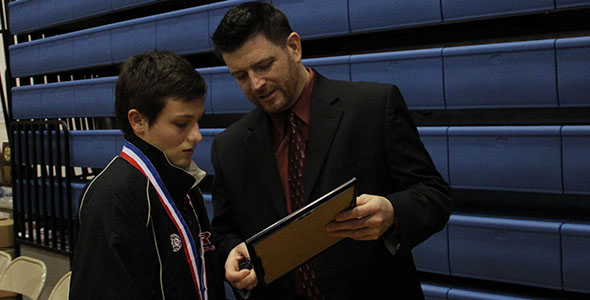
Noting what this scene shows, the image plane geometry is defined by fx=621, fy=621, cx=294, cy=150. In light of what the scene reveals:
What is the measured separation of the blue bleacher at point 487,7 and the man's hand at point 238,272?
1.41 m

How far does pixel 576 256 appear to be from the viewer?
217 cm

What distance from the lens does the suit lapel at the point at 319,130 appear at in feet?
4.66

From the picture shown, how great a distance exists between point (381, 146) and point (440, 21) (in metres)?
1.18

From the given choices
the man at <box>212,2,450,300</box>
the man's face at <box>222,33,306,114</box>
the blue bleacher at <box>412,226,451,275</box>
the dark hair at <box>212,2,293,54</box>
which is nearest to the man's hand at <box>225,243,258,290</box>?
the man at <box>212,2,450,300</box>

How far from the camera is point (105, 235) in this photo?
113cm

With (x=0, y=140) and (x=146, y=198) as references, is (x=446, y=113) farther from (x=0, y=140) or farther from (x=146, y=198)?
(x=0, y=140)

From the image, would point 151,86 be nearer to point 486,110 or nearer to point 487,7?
point 487,7

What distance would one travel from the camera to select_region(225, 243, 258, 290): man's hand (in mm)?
1337

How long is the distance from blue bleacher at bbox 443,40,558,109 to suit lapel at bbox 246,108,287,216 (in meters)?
1.12

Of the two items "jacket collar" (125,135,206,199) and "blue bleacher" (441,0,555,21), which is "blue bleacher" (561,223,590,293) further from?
"jacket collar" (125,135,206,199)

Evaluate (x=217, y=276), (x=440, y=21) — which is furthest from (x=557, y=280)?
(x=217, y=276)

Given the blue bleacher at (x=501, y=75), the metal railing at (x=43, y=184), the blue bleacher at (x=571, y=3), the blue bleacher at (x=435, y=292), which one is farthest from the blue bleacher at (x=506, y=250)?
the metal railing at (x=43, y=184)

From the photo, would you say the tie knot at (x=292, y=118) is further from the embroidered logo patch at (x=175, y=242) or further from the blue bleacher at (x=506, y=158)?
the blue bleacher at (x=506, y=158)

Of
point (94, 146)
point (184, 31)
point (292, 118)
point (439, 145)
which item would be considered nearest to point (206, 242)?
point (292, 118)
